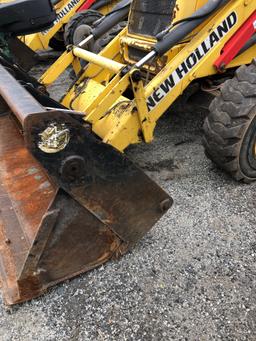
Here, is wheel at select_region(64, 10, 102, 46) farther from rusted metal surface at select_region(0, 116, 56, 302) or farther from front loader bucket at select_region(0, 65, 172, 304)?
front loader bucket at select_region(0, 65, 172, 304)

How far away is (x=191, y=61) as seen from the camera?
307 centimetres

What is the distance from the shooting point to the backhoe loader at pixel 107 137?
205 cm

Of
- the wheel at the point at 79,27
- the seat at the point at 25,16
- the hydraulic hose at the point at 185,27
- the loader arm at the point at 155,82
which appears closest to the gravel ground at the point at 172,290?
the loader arm at the point at 155,82

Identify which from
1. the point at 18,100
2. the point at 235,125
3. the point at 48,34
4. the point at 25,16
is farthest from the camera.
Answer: the point at 48,34

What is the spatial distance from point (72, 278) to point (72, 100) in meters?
1.98

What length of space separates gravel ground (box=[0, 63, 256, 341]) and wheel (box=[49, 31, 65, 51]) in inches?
243

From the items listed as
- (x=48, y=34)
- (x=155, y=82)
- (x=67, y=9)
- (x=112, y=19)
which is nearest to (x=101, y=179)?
(x=155, y=82)

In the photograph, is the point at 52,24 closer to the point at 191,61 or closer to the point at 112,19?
the point at 112,19

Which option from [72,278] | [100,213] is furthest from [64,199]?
[72,278]

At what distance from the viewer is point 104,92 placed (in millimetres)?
2998

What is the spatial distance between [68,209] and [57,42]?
704cm

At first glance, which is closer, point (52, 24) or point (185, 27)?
point (185, 27)

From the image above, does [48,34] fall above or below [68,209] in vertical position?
below

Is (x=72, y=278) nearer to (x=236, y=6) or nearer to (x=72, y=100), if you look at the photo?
(x=72, y=100)
